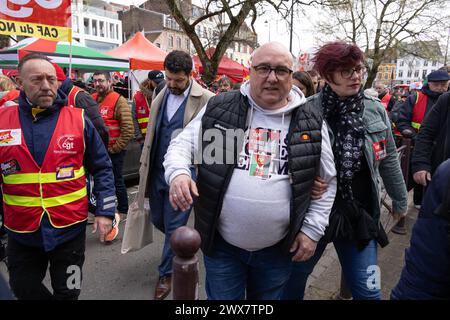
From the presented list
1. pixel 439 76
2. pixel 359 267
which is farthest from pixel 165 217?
pixel 439 76

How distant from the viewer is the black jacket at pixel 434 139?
3.11m

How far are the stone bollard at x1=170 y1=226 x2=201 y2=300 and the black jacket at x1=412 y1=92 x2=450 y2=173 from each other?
2732 millimetres

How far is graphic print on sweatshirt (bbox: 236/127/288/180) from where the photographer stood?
182 centimetres

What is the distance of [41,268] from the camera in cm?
232

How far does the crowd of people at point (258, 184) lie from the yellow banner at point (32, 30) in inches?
118

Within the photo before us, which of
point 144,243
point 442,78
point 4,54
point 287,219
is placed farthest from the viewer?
point 4,54

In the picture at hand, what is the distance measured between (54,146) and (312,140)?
146cm

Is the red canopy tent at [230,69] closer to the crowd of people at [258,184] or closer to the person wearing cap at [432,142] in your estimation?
the person wearing cap at [432,142]

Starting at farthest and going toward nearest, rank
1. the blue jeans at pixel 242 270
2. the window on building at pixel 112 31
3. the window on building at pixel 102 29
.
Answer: the window on building at pixel 112 31 < the window on building at pixel 102 29 < the blue jeans at pixel 242 270

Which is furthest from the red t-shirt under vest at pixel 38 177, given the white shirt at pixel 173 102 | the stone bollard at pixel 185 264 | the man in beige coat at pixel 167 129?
the stone bollard at pixel 185 264

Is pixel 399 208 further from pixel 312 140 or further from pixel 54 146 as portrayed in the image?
pixel 54 146

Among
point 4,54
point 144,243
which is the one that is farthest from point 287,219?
point 4,54

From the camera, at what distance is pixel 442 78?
14.9ft

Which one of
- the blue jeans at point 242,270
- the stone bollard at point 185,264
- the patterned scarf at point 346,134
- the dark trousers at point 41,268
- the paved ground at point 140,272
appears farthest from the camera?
the paved ground at point 140,272
